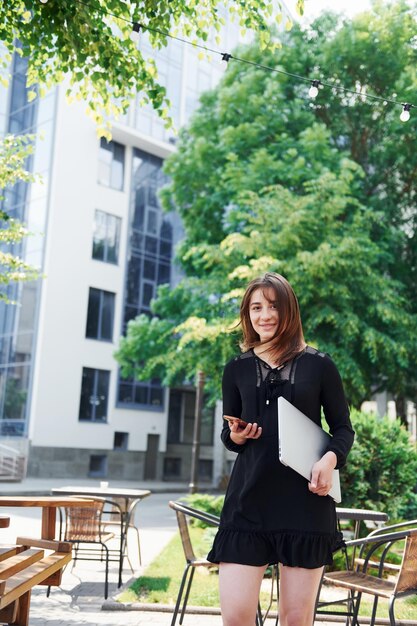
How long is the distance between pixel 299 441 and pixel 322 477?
0.15 metres

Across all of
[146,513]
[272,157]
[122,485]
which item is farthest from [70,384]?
[272,157]

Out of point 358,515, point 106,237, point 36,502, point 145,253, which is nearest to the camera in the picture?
point 36,502

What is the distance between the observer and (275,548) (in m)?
2.64

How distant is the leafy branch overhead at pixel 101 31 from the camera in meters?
6.97

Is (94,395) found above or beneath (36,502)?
above

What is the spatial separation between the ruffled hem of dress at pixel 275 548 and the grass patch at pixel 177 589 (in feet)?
14.2

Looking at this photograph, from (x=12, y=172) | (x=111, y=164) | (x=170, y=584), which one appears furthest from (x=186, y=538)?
(x=111, y=164)

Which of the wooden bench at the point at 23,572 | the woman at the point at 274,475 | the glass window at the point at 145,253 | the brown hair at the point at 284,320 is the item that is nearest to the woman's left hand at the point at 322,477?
the woman at the point at 274,475

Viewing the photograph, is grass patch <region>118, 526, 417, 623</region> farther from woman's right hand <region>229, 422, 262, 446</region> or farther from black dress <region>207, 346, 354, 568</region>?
woman's right hand <region>229, 422, 262, 446</region>

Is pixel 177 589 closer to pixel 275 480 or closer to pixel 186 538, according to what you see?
pixel 186 538

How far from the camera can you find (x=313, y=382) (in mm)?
2816

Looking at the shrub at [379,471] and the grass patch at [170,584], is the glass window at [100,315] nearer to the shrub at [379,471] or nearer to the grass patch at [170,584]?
the grass patch at [170,584]

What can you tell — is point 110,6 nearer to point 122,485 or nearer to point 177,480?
point 122,485

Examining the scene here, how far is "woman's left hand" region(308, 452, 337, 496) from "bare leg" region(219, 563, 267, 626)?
340 mm
